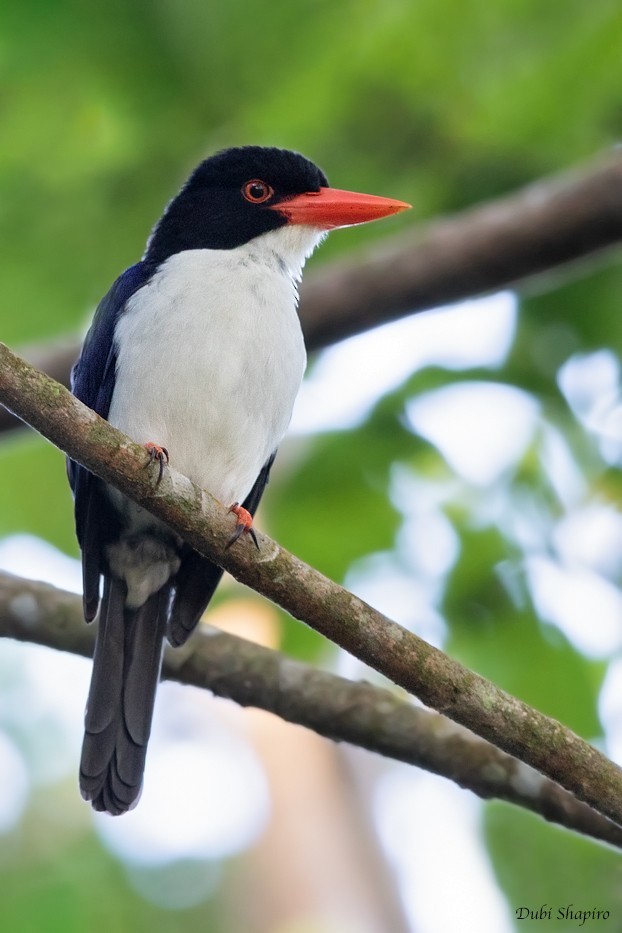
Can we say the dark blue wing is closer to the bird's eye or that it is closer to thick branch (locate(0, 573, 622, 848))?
thick branch (locate(0, 573, 622, 848))

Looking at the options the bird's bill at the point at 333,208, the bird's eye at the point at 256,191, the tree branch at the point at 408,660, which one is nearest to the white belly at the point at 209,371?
the bird's bill at the point at 333,208

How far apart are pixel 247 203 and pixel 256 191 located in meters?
0.07

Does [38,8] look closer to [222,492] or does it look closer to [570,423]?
[222,492]

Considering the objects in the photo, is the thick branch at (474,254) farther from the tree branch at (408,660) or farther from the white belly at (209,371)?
the tree branch at (408,660)

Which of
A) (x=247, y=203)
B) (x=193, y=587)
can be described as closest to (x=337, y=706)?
(x=193, y=587)

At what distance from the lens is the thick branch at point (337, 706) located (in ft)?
11.3

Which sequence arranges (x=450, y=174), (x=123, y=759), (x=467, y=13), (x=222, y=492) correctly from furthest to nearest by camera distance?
(x=450, y=174) < (x=467, y=13) < (x=222, y=492) < (x=123, y=759)

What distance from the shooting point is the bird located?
3.81m

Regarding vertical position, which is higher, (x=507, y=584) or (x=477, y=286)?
(x=477, y=286)

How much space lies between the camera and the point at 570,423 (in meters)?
4.89

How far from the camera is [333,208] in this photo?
4.40 m

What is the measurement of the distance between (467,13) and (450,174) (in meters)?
0.60

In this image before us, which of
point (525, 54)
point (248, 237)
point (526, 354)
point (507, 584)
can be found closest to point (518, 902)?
point (507, 584)

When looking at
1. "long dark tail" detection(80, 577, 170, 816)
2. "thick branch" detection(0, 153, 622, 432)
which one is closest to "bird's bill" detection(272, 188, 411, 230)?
"thick branch" detection(0, 153, 622, 432)
